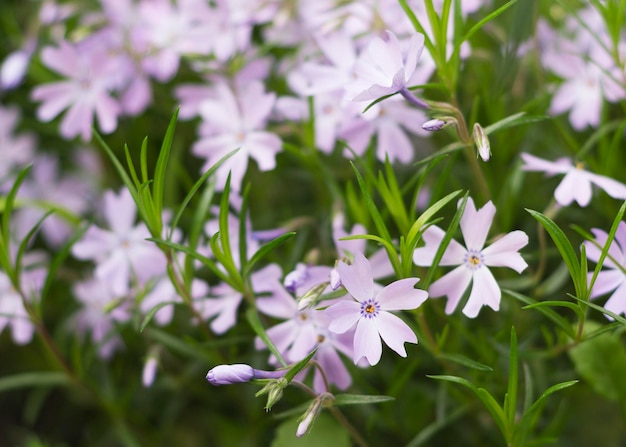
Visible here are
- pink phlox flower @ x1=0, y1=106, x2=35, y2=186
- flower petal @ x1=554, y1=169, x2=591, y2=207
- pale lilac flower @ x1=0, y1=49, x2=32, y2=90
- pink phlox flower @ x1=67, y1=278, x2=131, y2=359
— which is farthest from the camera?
pink phlox flower @ x1=0, y1=106, x2=35, y2=186

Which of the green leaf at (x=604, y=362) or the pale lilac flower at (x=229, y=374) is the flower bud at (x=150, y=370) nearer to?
the pale lilac flower at (x=229, y=374)

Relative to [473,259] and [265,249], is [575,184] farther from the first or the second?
[265,249]

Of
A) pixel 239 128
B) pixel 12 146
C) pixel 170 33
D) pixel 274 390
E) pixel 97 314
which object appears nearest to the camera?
pixel 274 390

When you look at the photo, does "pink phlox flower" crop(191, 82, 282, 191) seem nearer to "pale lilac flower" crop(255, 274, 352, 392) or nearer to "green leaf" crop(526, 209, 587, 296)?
"pale lilac flower" crop(255, 274, 352, 392)

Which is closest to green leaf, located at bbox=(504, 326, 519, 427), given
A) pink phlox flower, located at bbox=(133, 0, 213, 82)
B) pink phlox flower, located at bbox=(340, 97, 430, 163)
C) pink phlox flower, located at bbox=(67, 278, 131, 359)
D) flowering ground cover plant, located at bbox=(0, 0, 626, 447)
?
flowering ground cover plant, located at bbox=(0, 0, 626, 447)

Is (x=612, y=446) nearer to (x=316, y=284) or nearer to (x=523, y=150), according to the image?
(x=523, y=150)

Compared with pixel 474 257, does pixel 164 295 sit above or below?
below

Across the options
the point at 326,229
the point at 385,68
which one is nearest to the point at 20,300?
the point at 326,229
